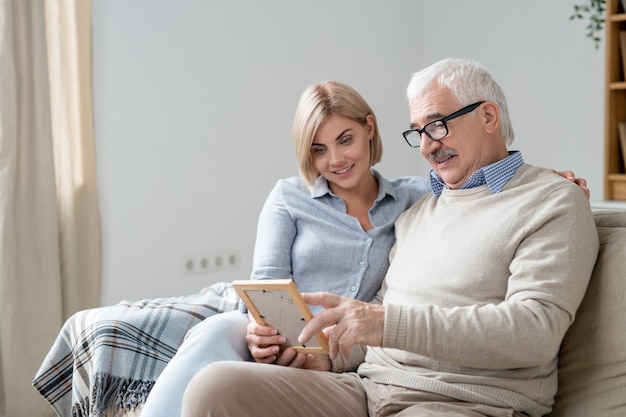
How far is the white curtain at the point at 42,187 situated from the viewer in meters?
3.11

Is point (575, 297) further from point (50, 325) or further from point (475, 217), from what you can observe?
point (50, 325)

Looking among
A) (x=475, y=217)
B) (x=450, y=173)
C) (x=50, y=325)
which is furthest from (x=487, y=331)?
(x=50, y=325)

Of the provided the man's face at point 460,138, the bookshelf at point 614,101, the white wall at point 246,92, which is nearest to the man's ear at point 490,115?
the man's face at point 460,138

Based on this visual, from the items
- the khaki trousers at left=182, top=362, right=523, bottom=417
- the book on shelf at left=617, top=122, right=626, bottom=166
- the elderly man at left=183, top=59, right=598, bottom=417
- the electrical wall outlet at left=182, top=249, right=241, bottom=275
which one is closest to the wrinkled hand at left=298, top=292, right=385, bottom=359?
the elderly man at left=183, top=59, right=598, bottom=417

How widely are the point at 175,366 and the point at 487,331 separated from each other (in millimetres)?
694

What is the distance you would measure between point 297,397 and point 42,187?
76.0 inches

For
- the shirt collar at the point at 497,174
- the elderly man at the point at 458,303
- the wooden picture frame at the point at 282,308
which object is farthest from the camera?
the shirt collar at the point at 497,174

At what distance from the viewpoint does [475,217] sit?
1727 millimetres

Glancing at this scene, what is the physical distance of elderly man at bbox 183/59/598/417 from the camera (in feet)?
4.95

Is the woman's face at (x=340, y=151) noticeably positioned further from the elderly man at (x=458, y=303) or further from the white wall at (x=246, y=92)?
the white wall at (x=246, y=92)

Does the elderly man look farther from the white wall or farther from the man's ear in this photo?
the white wall

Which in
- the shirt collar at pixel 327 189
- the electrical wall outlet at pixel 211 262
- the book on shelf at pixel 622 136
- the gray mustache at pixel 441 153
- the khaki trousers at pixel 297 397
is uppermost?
the book on shelf at pixel 622 136

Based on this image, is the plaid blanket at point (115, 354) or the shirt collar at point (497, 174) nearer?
the shirt collar at point (497, 174)

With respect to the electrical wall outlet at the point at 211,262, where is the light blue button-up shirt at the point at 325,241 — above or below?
above
